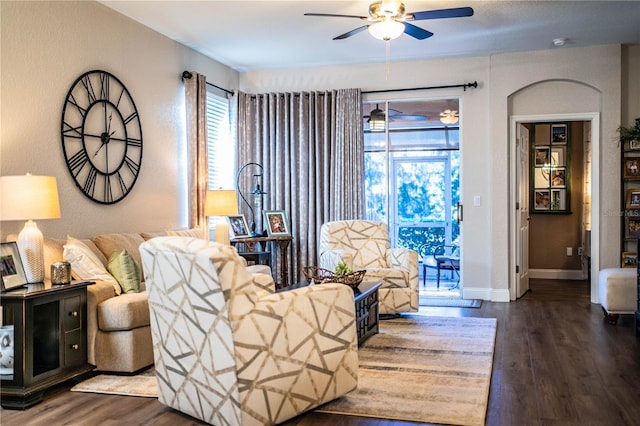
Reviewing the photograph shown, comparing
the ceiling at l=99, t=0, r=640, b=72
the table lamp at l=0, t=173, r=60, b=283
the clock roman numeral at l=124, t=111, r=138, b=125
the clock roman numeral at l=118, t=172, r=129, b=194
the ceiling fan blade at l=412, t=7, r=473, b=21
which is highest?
the ceiling at l=99, t=0, r=640, b=72

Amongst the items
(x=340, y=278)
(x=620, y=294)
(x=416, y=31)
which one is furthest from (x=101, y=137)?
(x=620, y=294)

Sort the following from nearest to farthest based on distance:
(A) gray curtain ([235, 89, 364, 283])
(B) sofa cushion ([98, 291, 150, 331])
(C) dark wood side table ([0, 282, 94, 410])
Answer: (C) dark wood side table ([0, 282, 94, 410])
(B) sofa cushion ([98, 291, 150, 331])
(A) gray curtain ([235, 89, 364, 283])

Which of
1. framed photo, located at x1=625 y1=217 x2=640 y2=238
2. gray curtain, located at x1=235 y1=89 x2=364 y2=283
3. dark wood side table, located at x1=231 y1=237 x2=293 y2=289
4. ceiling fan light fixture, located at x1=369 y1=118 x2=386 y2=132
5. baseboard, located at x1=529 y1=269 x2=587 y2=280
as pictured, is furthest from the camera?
baseboard, located at x1=529 y1=269 x2=587 y2=280

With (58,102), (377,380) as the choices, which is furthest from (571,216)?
(58,102)

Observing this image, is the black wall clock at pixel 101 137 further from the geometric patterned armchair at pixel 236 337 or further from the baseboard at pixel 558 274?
the baseboard at pixel 558 274

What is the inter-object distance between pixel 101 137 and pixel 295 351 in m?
2.94

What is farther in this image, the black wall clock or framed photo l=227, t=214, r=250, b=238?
framed photo l=227, t=214, r=250, b=238

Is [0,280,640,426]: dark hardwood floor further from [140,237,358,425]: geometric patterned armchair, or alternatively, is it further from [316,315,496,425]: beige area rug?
[140,237,358,425]: geometric patterned armchair

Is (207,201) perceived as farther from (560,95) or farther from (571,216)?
(571,216)

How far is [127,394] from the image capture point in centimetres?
360

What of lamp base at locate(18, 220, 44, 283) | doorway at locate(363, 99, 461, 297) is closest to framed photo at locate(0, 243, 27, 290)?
lamp base at locate(18, 220, 44, 283)

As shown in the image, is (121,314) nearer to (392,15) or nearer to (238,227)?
(392,15)

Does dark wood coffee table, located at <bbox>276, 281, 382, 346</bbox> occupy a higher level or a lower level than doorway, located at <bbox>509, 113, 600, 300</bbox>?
lower

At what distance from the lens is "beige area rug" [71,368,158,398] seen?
3629 mm
